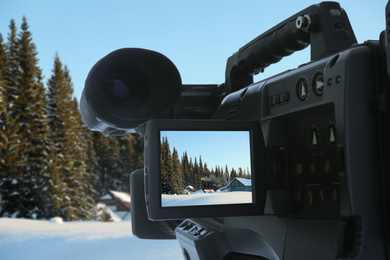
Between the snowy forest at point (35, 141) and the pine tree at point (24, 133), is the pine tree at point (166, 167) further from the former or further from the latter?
the pine tree at point (24, 133)

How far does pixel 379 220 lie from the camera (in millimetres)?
1407

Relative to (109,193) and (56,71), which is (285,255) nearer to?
(56,71)

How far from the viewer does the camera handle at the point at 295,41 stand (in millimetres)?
1785

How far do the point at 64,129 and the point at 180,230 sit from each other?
30439mm

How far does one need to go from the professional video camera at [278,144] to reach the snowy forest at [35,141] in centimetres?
2404

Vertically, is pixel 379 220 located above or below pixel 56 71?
below

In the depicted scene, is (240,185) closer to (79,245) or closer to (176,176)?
(176,176)

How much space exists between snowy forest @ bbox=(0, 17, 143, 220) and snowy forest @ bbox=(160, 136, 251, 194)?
80.6 feet

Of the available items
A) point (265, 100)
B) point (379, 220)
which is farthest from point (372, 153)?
point (265, 100)

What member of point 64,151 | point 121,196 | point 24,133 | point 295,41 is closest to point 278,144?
point 295,41

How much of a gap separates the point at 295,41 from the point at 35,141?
2727cm

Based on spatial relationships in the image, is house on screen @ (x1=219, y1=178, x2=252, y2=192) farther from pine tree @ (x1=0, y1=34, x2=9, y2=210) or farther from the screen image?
pine tree @ (x1=0, y1=34, x2=9, y2=210)

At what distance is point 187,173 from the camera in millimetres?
1814

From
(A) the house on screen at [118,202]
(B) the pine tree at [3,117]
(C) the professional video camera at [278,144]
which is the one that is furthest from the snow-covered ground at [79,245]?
(A) the house on screen at [118,202]
